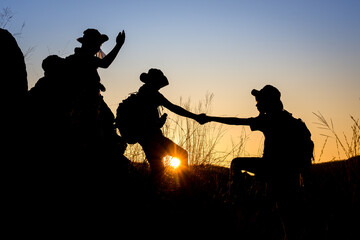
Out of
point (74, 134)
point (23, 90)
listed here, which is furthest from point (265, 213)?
point (23, 90)

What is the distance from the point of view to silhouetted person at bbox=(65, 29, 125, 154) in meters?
2.54

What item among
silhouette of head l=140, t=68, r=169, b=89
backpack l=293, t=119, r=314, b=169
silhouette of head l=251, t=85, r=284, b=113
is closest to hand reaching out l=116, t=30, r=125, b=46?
silhouette of head l=140, t=68, r=169, b=89

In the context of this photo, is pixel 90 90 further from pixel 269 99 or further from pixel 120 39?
pixel 269 99

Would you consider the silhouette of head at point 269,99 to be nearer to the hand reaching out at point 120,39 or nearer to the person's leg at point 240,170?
the person's leg at point 240,170

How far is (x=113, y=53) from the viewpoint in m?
3.00

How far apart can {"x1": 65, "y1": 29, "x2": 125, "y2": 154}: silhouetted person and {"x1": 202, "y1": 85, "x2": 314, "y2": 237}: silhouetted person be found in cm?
169

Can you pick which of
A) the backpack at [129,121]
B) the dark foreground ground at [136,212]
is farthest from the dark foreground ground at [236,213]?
the backpack at [129,121]

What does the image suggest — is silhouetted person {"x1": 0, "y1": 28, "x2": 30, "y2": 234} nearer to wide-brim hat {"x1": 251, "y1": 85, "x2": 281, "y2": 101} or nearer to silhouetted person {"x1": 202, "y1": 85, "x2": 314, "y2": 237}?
silhouetted person {"x1": 202, "y1": 85, "x2": 314, "y2": 237}

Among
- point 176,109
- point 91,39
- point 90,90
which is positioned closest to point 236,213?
point 90,90

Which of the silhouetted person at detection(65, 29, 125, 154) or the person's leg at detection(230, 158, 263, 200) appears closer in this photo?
Answer: the silhouetted person at detection(65, 29, 125, 154)

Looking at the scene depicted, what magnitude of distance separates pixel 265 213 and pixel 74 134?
229 cm

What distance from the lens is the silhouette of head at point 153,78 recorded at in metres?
3.42

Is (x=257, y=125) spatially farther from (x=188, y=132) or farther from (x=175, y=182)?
(x=188, y=132)

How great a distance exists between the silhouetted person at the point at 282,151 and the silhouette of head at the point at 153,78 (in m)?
1.28
